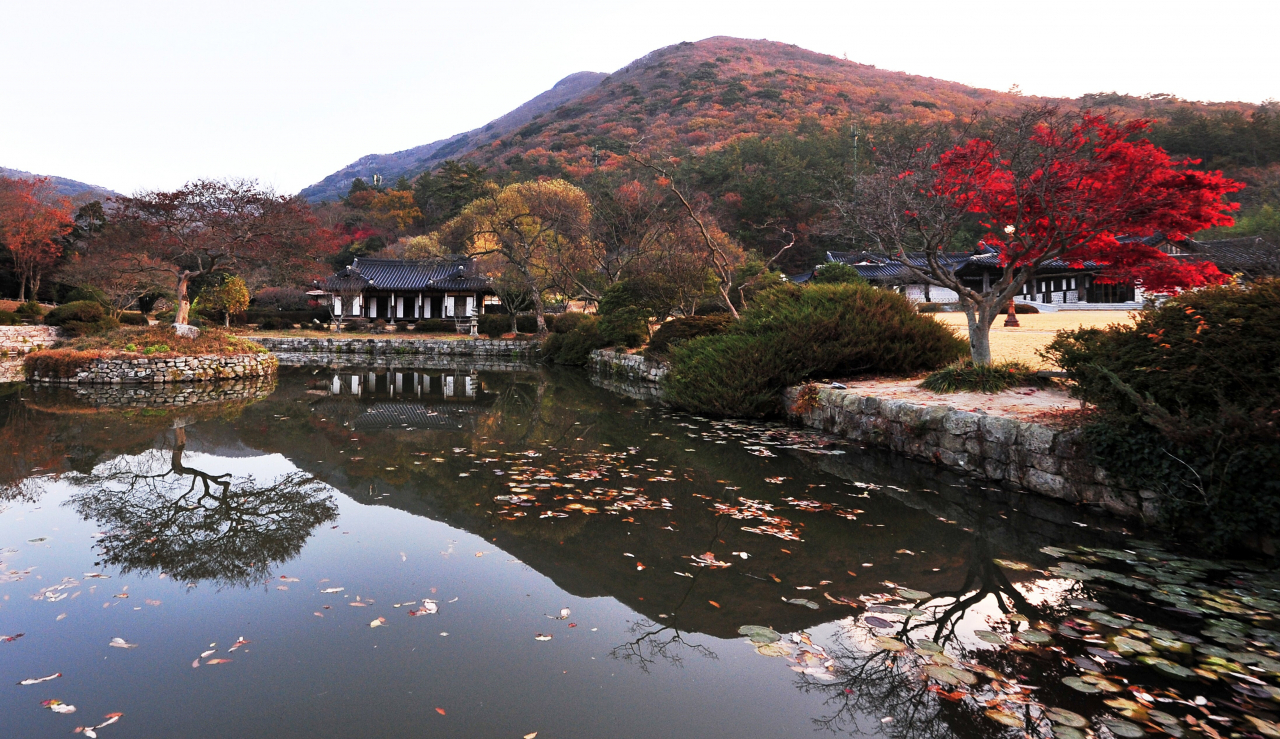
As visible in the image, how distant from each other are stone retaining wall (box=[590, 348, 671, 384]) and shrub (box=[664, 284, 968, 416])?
360 centimetres

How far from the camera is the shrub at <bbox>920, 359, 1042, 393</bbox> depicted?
8.16 metres

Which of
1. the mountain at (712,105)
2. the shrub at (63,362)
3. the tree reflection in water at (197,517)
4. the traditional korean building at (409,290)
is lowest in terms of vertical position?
the tree reflection in water at (197,517)

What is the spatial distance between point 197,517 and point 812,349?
8.12 metres

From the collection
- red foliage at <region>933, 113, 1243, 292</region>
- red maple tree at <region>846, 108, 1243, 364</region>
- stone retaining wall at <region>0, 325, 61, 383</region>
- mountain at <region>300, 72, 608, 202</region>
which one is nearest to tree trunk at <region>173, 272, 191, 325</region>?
stone retaining wall at <region>0, 325, 61, 383</region>

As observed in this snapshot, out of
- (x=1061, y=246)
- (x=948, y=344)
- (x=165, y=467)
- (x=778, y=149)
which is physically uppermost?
(x=778, y=149)

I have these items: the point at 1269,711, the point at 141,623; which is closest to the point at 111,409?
the point at 141,623

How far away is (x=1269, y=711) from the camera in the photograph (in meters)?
2.67

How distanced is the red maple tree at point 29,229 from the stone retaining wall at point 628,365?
27340 millimetres

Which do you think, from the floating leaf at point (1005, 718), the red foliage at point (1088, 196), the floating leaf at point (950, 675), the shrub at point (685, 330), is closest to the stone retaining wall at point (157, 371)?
the shrub at point (685, 330)

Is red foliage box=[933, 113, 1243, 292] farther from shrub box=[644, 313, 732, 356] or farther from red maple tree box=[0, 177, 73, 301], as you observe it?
red maple tree box=[0, 177, 73, 301]

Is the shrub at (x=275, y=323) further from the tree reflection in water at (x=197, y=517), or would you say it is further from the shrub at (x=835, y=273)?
the tree reflection in water at (x=197, y=517)

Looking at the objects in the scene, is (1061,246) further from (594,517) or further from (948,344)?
(594,517)

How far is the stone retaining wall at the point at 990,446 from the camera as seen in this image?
552 centimetres

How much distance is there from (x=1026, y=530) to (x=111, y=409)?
13.9m
